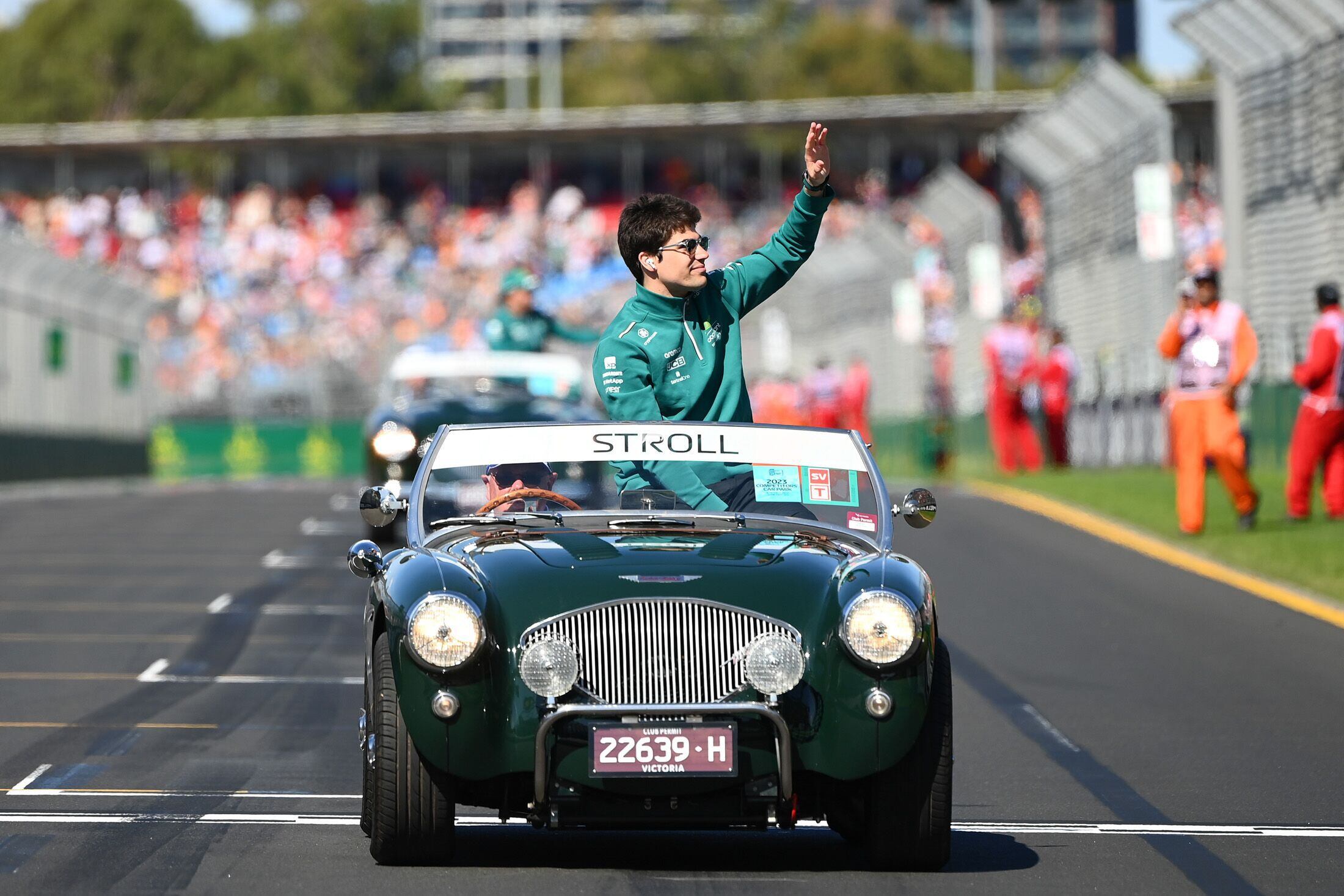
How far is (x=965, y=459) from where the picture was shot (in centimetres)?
3403

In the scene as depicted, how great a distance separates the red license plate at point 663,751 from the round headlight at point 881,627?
392mm

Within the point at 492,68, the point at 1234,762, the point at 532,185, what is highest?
the point at 492,68

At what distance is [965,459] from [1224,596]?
20365mm

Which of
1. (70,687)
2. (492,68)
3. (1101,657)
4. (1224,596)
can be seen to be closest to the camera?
(70,687)

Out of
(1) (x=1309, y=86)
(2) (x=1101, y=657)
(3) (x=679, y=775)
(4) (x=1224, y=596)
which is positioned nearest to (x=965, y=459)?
(1) (x=1309, y=86)

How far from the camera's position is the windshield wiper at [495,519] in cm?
654

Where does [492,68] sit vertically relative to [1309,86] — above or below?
above

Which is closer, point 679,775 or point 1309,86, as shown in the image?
point 679,775

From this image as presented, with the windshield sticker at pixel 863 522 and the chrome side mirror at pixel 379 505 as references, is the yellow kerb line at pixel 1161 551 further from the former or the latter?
the chrome side mirror at pixel 379 505

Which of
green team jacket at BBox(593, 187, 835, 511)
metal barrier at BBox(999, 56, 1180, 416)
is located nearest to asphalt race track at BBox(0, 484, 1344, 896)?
green team jacket at BBox(593, 187, 835, 511)

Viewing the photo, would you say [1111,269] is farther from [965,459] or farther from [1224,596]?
[1224,596]

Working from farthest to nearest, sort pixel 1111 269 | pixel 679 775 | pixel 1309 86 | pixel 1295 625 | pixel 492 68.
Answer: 1. pixel 492 68
2. pixel 1111 269
3. pixel 1309 86
4. pixel 1295 625
5. pixel 679 775

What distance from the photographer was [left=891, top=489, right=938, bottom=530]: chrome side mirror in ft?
21.3

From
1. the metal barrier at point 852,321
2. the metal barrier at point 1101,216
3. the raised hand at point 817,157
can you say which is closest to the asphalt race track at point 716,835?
the raised hand at point 817,157
